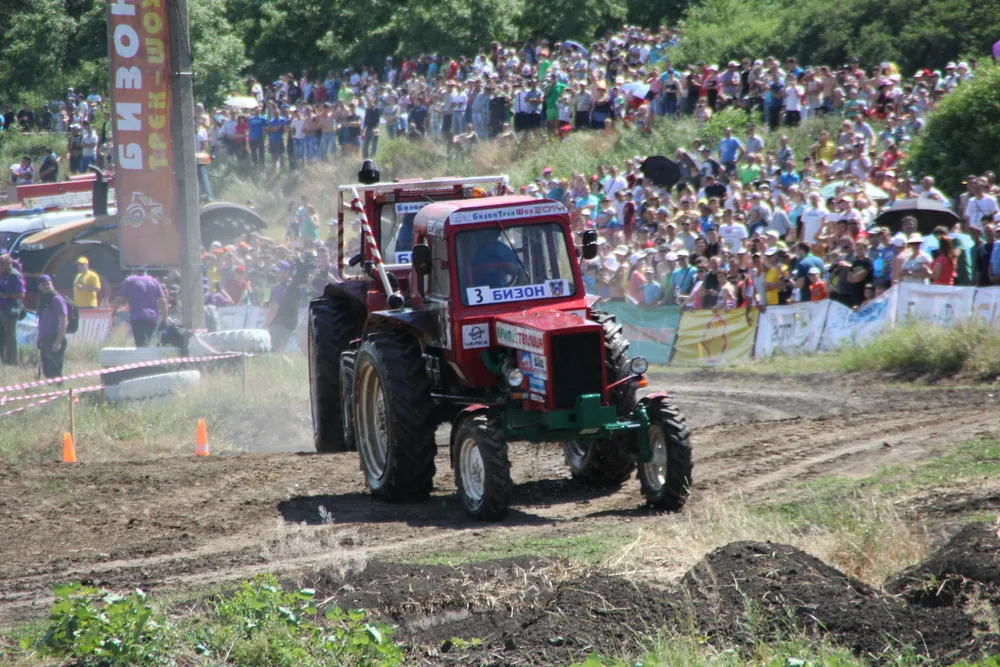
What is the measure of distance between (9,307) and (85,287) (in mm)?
3229

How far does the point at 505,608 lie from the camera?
276 inches

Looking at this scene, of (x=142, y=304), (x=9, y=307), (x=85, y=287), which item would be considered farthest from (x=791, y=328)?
(x=85, y=287)

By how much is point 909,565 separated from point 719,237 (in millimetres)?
12903

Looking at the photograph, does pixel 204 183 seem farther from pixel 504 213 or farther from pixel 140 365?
pixel 504 213

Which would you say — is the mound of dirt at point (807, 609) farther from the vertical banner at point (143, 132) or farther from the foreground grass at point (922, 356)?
the vertical banner at point (143, 132)

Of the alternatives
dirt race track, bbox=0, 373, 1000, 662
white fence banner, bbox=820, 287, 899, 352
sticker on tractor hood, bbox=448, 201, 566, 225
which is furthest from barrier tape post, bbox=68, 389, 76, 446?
white fence banner, bbox=820, 287, 899, 352

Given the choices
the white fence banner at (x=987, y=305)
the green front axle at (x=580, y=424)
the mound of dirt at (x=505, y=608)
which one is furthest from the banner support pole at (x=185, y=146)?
the mound of dirt at (x=505, y=608)

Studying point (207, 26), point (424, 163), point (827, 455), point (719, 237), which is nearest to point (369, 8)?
point (207, 26)

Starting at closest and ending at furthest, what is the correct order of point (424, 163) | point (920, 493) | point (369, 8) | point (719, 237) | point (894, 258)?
point (920, 493), point (894, 258), point (719, 237), point (424, 163), point (369, 8)

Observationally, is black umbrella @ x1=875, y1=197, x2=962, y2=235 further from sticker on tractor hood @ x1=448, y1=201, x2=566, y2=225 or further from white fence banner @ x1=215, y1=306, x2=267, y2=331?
white fence banner @ x1=215, y1=306, x2=267, y2=331

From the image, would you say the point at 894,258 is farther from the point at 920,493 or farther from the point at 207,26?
the point at 207,26

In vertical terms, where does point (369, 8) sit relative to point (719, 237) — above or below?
above

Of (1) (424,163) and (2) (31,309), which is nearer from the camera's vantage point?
(2) (31,309)

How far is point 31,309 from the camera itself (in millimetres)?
24906
